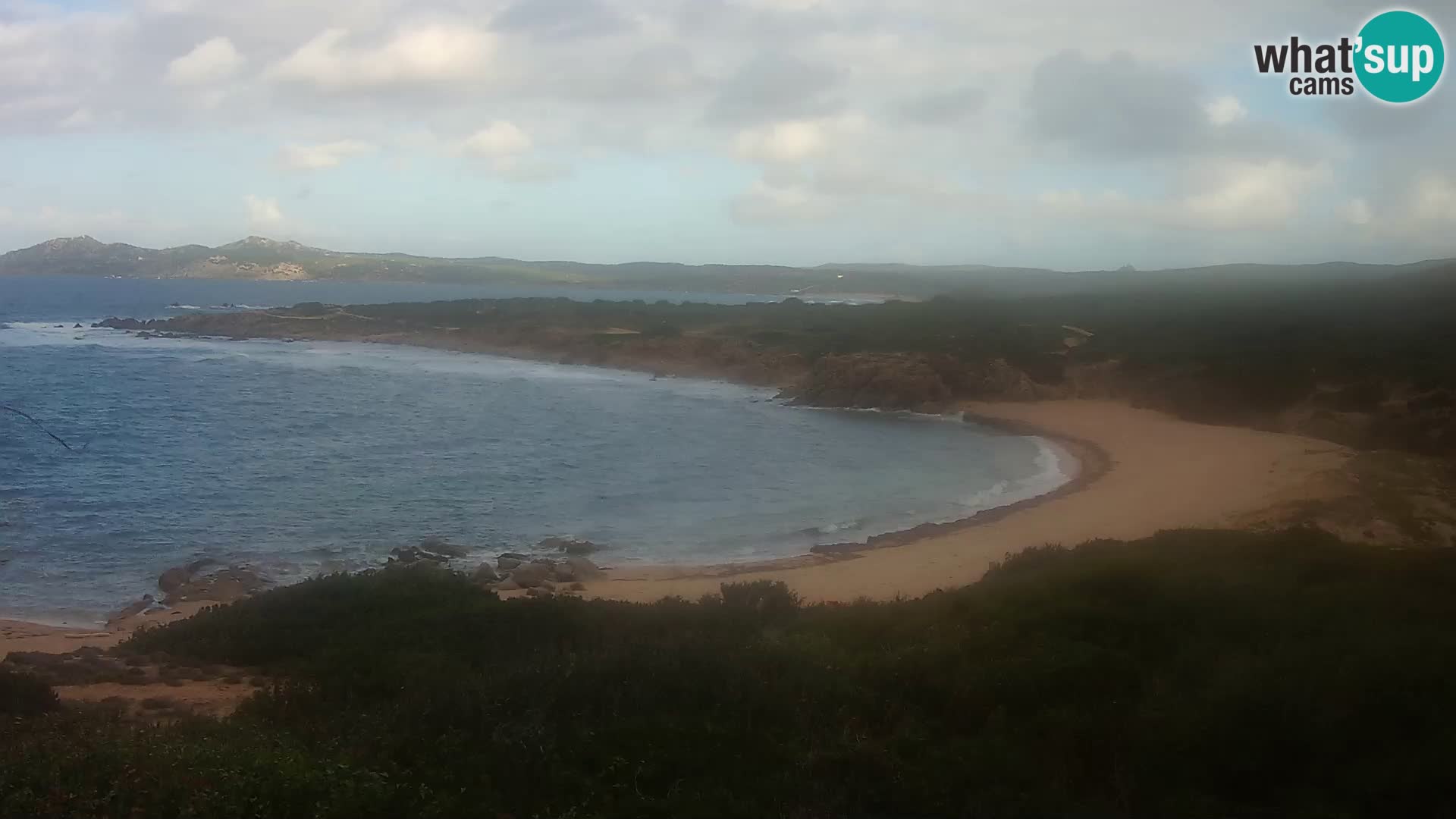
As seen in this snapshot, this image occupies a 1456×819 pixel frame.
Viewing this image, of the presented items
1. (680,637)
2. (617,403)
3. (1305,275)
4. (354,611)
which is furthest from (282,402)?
(1305,275)

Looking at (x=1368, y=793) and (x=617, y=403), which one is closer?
(x=1368, y=793)

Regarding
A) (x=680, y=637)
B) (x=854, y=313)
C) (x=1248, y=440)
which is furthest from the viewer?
(x=854, y=313)

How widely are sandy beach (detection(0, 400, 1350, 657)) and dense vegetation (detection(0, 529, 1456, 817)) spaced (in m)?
4.81

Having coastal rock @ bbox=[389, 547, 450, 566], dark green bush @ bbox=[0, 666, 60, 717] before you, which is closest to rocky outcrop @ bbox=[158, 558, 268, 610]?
coastal rock @ bbox=[389, 547, 450, 566]

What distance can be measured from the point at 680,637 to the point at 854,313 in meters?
57.7

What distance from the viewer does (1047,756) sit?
638 cm

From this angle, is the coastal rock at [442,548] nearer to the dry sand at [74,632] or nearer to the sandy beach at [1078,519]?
the sandy beach at [1078,519]

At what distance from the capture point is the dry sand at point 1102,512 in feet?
50.6

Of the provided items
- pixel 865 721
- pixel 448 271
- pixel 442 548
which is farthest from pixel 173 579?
pixel 448 271

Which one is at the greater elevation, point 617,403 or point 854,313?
point 854,313

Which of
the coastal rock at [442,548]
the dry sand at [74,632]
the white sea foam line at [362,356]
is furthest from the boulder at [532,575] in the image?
the white sea foam line at [362,356]

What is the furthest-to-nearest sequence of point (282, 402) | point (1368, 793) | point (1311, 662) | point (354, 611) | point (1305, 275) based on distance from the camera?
point (1305, 275)
point (282, 402)
point (354, 611)
point (1311, 662)
point (1368, 793)

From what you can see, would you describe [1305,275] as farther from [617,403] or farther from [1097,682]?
[1097,682]

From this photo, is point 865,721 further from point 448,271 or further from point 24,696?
point 448,271
